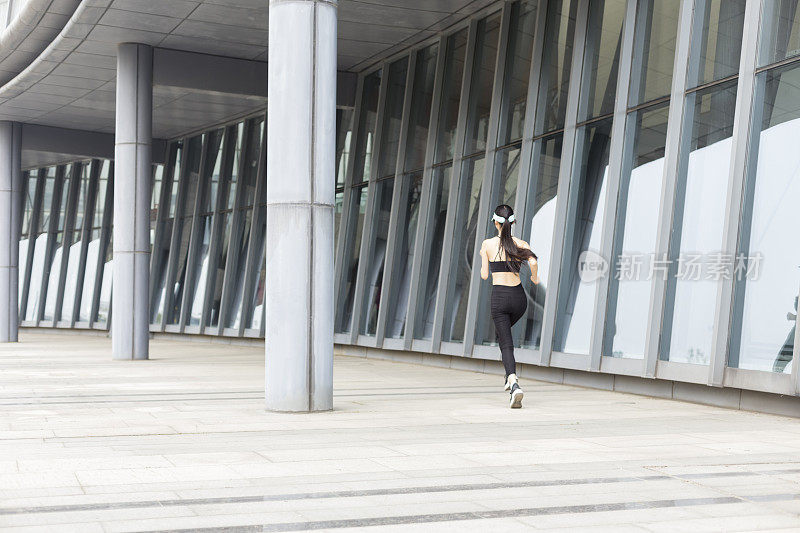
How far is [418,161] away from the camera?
18625mm

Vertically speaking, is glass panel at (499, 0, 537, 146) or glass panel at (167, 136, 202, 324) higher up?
glass panel at (499, 0, 537, 146)

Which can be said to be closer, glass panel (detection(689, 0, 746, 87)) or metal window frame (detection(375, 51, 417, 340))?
glass panel (detection(689, 0, 746, 87))

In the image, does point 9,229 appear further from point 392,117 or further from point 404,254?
point 404,254

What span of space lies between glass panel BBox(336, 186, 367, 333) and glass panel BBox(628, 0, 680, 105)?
9439mm

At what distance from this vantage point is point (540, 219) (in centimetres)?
1445

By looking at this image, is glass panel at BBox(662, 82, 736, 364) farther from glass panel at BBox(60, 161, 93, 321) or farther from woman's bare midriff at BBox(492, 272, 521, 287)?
glass panel at BBox(60, 161, 93, 321)

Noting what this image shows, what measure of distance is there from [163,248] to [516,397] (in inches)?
927

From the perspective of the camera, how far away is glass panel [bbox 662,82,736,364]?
10461mm

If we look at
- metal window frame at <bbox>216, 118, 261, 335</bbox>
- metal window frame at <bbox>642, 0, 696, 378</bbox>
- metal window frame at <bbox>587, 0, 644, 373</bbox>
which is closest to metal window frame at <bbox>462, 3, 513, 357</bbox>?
metal window frame at <bbox>587, 0, 644, 373</bbox>

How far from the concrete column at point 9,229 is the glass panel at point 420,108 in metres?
12.9

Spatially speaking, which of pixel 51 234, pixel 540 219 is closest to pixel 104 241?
pixel 51 234

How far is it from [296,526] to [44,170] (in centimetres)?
3630

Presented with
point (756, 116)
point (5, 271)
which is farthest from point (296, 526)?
point (5, 271)

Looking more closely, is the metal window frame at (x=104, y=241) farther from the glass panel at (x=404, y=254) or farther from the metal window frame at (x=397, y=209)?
the glass panel at (x=404, y=254)
